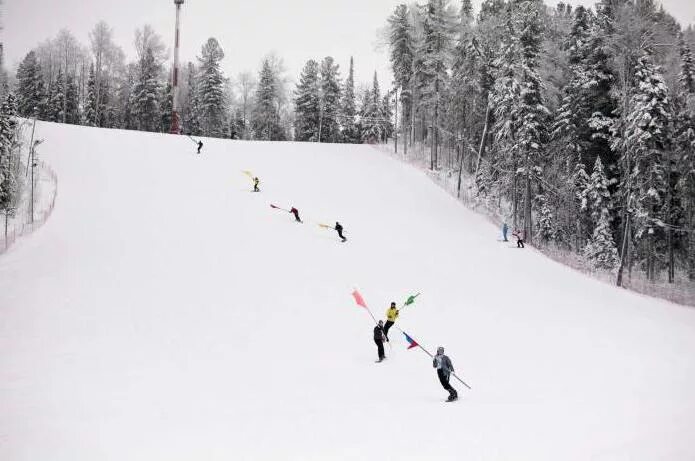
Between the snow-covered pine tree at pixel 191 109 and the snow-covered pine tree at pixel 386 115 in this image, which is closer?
the snow-covered pine tree at pixel 191 109

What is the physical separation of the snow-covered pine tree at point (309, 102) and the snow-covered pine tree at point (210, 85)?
33.5 feet

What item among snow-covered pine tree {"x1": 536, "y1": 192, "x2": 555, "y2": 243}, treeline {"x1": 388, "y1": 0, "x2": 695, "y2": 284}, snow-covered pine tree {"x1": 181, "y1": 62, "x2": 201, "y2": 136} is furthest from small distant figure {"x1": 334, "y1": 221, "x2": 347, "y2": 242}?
snow-covered pine tree {"x1": 181, "y1": 62, "x2": 201, "y2": 136}

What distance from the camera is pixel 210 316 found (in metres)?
14.6

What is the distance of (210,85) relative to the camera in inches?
2250

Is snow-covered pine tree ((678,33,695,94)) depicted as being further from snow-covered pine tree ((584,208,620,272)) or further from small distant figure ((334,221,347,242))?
small distant figure ((334,221,347,242))

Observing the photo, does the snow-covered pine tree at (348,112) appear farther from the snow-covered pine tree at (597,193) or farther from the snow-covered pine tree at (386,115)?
the snow-covered pine tree at (597,193)

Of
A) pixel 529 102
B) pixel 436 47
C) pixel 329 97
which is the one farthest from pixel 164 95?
pixel 529 102

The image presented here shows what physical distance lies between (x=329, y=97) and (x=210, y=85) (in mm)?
15156

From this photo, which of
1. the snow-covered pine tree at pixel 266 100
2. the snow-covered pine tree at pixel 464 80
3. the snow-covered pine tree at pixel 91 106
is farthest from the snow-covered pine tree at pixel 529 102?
the snow-covered pine tree at pixel 91 106

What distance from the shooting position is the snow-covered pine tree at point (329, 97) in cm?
6100

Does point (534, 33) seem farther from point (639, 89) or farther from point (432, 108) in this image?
point (432, 108)

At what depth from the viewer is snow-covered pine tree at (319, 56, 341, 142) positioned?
61000mm

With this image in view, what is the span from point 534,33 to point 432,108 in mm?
12425

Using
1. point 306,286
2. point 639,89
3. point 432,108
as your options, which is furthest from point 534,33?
point 306,286
